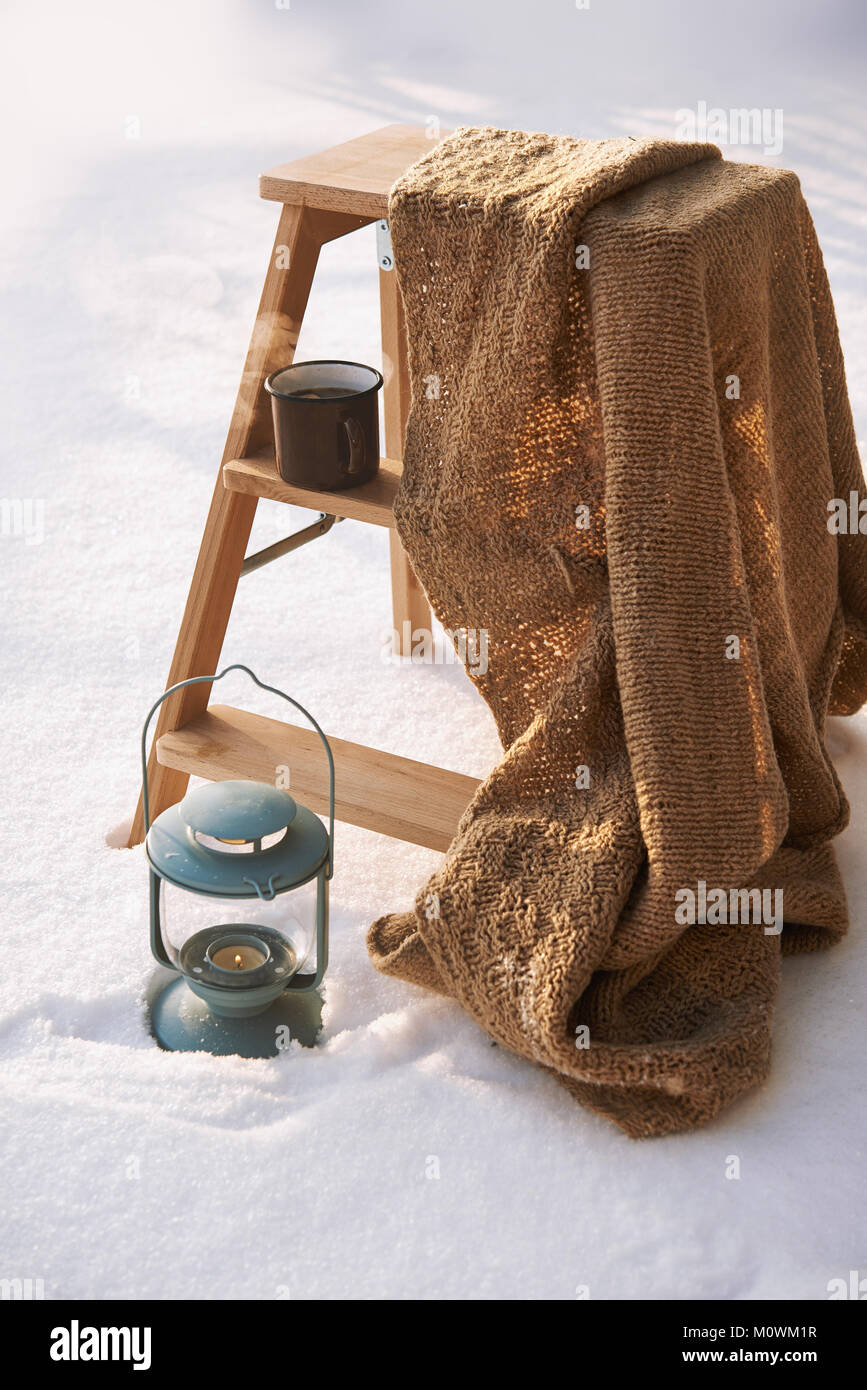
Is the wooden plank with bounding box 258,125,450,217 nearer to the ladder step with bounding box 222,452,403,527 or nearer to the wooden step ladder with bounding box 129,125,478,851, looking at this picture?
the wooden step ladder with bounding box 129,125,478,851

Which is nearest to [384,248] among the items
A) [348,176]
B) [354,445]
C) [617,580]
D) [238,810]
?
[348,176]

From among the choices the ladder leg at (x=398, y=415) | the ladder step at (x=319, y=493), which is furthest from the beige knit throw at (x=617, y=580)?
the ladder leg at (x=398, y=415)

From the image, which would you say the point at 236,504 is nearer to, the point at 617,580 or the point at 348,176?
the point at 348,176

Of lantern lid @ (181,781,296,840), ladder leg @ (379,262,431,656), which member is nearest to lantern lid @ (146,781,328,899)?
lantern lid @ (181,781,296,840)

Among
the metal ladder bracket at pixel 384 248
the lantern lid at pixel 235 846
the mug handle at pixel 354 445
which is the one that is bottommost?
the lantern lid at pixel 235 846

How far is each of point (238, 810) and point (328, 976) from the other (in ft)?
0.77

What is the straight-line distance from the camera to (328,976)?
4.07ft

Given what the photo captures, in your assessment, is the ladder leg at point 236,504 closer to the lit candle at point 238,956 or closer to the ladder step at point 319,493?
the ladder step at point 319,493

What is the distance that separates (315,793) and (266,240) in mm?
2106

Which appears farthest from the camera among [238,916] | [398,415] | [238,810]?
[398,415]

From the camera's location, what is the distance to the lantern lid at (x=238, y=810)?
1.07 meters

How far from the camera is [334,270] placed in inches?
117

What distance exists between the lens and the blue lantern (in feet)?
3.54
